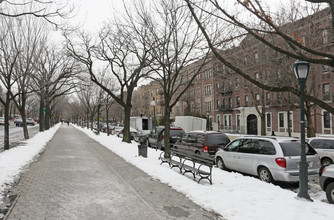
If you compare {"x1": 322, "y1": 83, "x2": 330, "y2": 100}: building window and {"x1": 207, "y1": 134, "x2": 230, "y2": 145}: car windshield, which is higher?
{"x1": 322, "y1": 83, "x2": 330, "y2": 100}: building window

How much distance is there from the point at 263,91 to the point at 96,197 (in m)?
19.9

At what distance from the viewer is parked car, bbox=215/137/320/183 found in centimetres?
797

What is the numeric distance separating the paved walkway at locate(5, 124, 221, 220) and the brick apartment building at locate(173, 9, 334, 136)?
25.1 feet

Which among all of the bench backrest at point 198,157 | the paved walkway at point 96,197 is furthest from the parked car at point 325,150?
the paved walkway at point 96,197

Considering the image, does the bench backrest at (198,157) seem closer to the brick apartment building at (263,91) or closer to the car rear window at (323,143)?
the brick apartment building at (263,91)

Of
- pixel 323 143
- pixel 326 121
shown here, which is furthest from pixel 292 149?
pixel 326 121

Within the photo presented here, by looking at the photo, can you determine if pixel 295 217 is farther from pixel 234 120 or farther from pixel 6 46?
pixel 234 120

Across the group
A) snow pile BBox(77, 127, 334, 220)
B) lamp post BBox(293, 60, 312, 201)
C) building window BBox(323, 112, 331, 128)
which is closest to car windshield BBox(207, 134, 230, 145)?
snow pile BBox(77, 127, 334, 220)

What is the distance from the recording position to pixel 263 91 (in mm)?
23359

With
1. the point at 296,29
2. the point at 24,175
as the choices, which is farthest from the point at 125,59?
the point at 24,175

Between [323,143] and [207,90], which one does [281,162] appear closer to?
[323,143]

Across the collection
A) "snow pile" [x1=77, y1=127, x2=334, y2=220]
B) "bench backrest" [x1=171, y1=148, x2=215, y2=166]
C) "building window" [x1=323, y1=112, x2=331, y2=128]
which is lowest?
"snow pile" [x1=77, y1=127, x2=334, y2=220]

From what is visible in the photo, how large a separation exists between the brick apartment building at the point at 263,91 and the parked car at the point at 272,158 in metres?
4.43

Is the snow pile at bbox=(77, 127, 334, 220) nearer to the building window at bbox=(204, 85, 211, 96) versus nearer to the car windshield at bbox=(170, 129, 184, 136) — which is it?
the car windshield at bbox=(170, 129, 184, 136)
